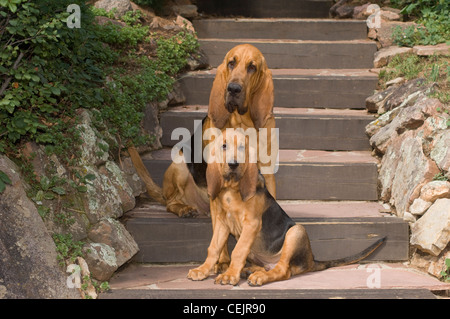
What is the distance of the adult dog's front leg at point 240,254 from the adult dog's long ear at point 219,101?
0.92 m

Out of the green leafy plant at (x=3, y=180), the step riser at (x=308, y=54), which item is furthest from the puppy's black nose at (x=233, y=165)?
the step riser at (x=308, y=54)

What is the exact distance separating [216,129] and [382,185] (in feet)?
6.79

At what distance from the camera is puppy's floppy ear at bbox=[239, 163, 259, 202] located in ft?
16.2

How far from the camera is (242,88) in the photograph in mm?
5055

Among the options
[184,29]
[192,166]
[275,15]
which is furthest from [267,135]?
[275,15]

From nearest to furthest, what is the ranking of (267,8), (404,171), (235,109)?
(235,109) → (404,171) → (267,8)

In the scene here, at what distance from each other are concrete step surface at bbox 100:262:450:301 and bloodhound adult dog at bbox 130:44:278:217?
72cm

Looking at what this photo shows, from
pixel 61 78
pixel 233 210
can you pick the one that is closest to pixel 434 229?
pixel 233 210

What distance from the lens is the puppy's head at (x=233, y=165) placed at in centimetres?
483

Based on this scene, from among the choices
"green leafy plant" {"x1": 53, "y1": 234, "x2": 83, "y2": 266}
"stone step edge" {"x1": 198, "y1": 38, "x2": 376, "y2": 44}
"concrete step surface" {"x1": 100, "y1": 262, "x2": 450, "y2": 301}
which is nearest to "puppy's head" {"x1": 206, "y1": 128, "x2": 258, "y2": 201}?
"concrete step surface" {"x1": 100, "y1": 262, "x2": 450, "y2": 301}

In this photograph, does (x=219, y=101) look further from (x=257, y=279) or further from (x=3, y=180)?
(x=3, y=180)

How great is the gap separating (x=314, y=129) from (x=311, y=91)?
0.79 meters

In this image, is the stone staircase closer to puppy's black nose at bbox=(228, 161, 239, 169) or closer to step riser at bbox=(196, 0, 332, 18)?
step riser at bbox=(196, 0, 332, 18)

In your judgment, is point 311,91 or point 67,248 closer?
point 67,248
